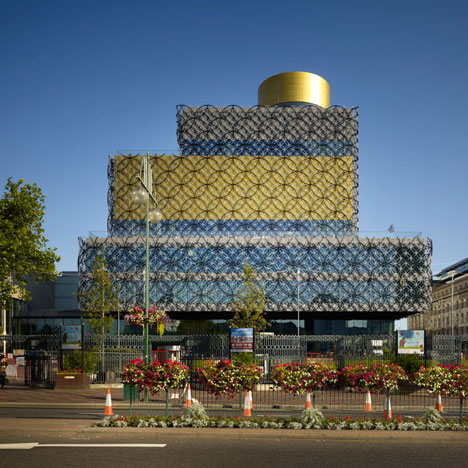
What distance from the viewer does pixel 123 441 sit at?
12.6m

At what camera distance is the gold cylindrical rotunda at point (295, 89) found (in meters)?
106

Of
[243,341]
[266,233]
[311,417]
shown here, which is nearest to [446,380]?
[311,417]

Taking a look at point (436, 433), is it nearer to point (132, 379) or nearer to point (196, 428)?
point (196, 428)

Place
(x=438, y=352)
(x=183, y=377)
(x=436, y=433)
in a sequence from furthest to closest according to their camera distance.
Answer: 1. (x=438, y=352)
2. (x=183, y=377)
3. (x=436, y=433)

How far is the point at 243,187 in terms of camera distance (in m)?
85.6

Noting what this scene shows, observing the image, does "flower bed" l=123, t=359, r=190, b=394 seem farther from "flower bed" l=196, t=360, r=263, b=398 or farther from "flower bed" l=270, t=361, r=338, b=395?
"flower bed" l=270, t=361, r=338, b=395

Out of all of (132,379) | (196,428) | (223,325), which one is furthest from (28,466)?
(223,325)

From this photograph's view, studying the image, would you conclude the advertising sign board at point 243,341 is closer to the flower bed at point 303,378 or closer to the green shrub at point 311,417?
the flower bed at point 303,378

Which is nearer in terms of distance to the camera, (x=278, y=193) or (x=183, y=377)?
(x=183, y=377)

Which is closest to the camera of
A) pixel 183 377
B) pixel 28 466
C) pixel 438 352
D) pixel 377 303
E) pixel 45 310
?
pixel 28 466

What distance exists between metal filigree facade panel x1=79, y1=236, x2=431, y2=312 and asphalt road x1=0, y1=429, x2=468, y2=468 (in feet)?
207

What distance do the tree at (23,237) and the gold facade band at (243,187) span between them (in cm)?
5253

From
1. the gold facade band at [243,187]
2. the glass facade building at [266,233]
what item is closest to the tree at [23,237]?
the glass facade building at [266,233]

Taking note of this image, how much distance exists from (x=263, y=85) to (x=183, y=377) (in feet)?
328
